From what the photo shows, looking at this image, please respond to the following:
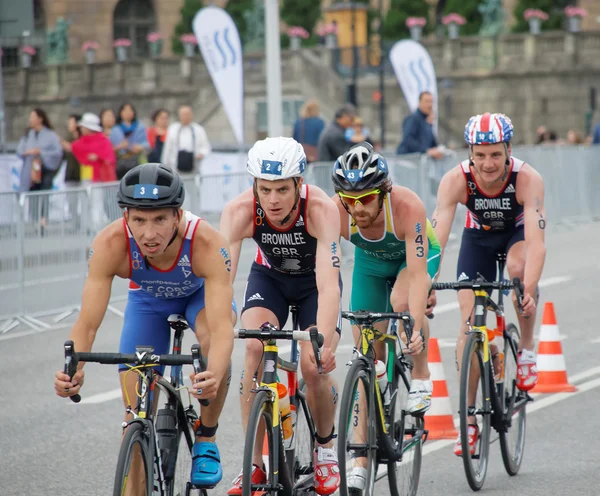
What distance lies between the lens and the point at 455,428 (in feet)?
30.8

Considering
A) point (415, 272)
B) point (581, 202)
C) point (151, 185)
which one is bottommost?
point (581, 202)

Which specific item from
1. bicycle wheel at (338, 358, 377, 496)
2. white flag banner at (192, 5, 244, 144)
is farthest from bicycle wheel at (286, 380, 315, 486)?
white flag banner at (192, 5, 244, 144)

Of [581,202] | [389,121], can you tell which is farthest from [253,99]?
[581,202]

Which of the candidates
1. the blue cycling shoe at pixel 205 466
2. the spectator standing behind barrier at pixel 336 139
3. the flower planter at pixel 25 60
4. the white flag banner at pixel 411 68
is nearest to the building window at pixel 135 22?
the flower planter at pixel 25 60

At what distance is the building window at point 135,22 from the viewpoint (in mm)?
73812

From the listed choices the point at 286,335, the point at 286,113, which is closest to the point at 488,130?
the point at 286,335

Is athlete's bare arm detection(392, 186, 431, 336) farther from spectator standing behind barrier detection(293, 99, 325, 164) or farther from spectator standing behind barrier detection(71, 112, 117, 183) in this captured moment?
spectator standing behind barrier detection(293, 99, 325, 164)

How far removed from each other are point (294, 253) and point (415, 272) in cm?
74

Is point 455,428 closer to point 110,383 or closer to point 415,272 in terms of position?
point 415,272

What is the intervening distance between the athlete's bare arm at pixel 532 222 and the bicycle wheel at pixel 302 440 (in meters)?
2.04

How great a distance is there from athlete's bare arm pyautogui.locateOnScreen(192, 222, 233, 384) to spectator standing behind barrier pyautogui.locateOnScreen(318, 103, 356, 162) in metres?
13.4

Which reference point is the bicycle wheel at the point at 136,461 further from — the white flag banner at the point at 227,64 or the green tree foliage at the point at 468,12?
the green tree foliage at the point at 468,12

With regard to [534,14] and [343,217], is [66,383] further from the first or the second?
[534,14]

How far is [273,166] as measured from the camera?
6637mm
